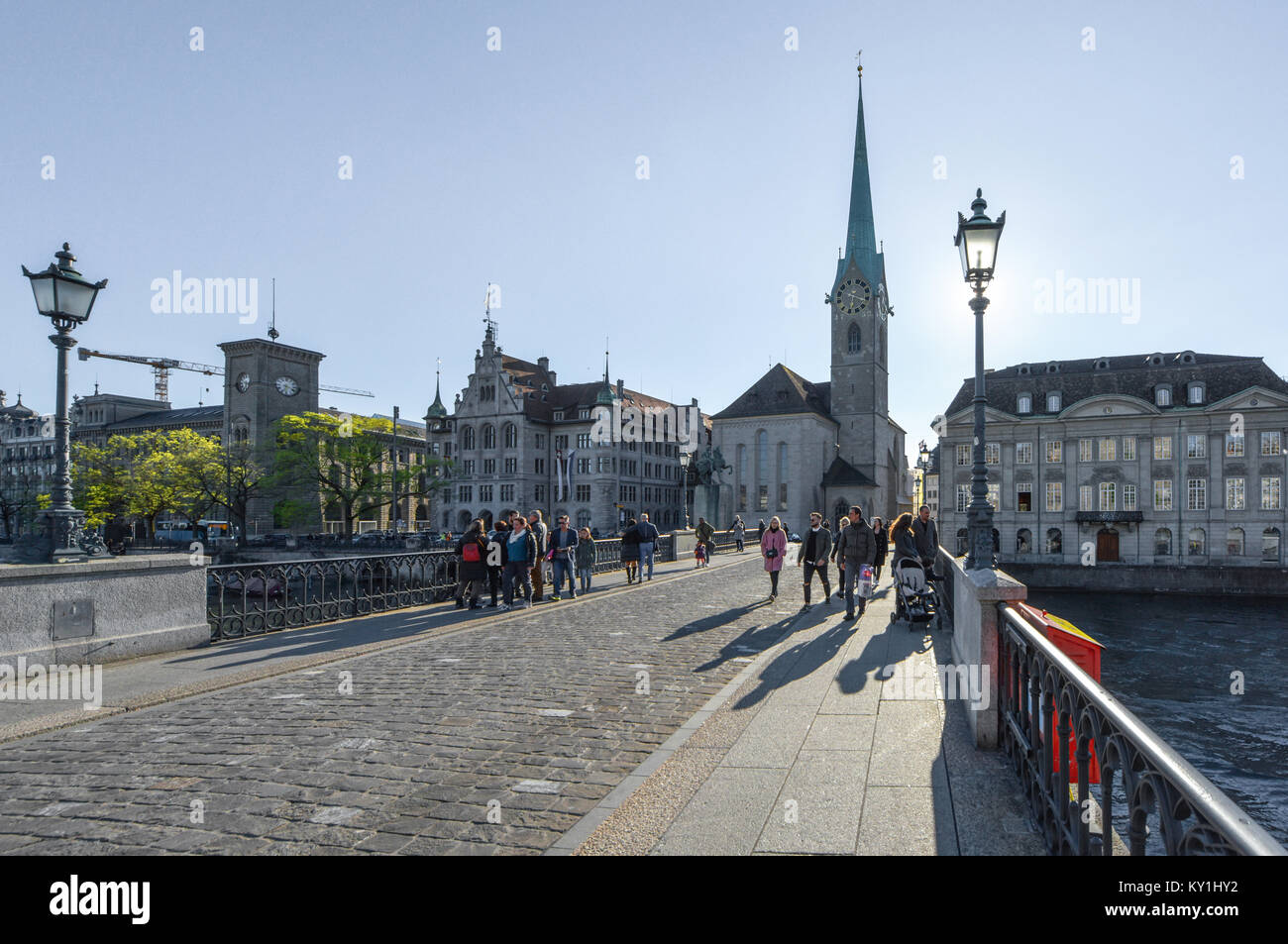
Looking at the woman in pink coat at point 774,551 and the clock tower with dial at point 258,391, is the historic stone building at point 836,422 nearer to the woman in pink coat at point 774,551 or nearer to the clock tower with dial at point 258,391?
the clock tower with dial at point 258,391

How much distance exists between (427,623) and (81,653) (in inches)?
204

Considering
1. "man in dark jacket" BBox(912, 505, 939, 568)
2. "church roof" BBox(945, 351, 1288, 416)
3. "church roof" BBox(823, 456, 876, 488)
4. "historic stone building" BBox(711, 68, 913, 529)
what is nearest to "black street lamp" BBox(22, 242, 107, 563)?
"man in dark jacket" BBox(912, 505, 939, 568)

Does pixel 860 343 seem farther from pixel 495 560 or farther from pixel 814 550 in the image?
pixel 495 560

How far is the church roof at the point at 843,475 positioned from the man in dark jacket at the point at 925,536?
61.6m

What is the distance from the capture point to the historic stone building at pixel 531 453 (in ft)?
262

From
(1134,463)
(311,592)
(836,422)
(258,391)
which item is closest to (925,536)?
(311,592)

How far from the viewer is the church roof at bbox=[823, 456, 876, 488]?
245 feet

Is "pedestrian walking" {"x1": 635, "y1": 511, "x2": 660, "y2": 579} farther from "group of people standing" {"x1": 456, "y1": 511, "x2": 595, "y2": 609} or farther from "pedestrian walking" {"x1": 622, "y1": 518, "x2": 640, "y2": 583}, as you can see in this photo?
"group of people standing" {"x1": 456, "y1": 511, "x2": 595, "y2": 609}

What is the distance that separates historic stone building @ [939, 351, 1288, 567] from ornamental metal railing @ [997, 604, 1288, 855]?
56608 millimetres

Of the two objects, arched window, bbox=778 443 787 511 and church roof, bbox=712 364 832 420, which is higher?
church roof, bbox=712 364 832 420

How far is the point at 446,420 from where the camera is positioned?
294ft

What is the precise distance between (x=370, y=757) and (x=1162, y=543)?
206ft
